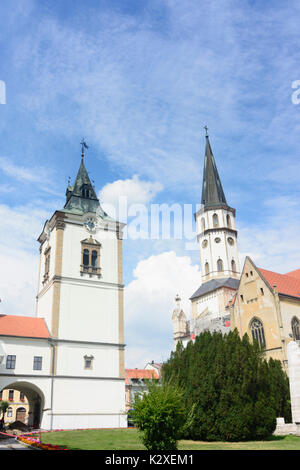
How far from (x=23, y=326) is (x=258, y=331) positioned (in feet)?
77.4

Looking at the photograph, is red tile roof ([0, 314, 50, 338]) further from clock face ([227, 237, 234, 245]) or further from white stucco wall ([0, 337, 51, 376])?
clock face ([227, 237, 234, 245])

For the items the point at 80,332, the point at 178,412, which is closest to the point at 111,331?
the point at 80,332

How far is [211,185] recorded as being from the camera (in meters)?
86.8

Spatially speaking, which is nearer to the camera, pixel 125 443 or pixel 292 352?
pixel 125 443

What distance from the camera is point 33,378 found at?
3875 centimetres

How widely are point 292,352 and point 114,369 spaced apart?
2024 centimetres

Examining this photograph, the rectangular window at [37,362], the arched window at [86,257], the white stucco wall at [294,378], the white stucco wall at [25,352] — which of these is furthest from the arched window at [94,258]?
the white stucco wall at [294,378]

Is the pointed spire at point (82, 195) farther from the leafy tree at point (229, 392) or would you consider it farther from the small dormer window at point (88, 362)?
the leafy tree at point (229, 392)

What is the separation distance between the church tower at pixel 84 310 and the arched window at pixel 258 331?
1386 cm

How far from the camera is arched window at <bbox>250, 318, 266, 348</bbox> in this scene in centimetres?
4238

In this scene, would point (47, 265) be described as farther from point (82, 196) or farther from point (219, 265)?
point (219, 265)

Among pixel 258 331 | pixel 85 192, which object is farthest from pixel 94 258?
pixel 258 331
